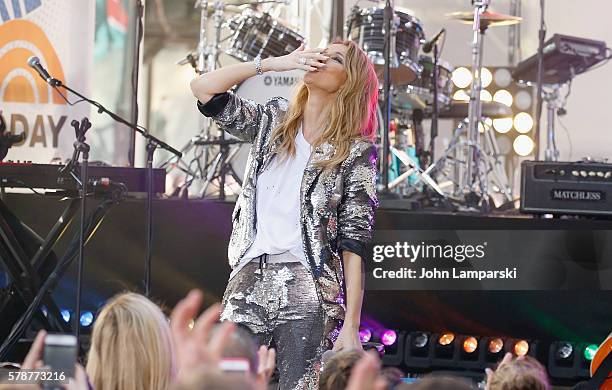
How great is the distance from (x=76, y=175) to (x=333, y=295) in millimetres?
2258

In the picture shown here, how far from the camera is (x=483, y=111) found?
11.5 metres

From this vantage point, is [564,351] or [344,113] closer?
[344,113]

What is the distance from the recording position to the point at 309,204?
4.37 meters

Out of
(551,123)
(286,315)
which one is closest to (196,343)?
(286,315)

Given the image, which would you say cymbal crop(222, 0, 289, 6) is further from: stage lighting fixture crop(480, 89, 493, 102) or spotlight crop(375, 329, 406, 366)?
stage lighting fixture crop(480, 89, 493, 102)


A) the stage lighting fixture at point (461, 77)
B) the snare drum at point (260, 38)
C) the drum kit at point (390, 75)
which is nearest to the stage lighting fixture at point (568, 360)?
the drum kit at point (390, 75)

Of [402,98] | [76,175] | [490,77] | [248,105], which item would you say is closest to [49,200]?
[76,175]

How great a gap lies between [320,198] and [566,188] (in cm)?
317

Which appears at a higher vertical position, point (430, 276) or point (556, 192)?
point (556, 192)

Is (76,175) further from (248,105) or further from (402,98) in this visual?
(402,98)

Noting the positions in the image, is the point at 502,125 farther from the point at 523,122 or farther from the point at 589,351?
the point at 589,351

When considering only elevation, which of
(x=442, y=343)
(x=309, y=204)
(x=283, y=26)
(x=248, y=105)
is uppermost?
(x=283, y=26)

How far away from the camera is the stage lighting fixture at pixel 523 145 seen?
12.5m

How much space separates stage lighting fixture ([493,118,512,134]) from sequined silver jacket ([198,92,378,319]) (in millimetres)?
8312
